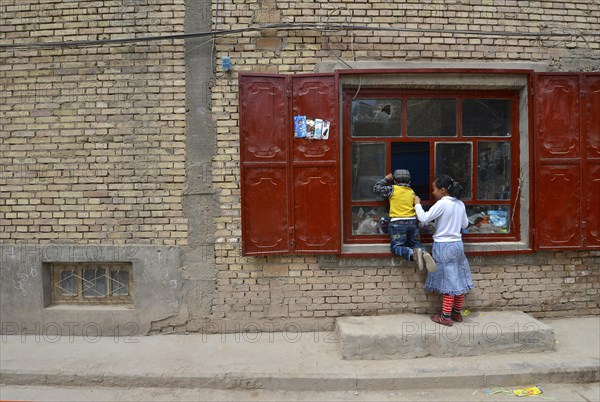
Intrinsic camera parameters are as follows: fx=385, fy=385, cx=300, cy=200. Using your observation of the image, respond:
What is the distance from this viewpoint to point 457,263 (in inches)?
169

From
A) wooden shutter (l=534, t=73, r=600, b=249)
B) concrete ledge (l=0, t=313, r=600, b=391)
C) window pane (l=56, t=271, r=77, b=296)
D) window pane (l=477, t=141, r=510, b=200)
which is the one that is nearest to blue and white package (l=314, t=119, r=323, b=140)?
window pane (l=477, t=141, r=510, b=200)

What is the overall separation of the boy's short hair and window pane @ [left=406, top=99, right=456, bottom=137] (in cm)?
51

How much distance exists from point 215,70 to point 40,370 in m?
3.62

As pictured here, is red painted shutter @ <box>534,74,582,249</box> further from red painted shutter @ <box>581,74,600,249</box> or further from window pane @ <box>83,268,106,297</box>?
window pane @ <box>83,268,106,297</box>

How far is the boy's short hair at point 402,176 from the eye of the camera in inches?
176

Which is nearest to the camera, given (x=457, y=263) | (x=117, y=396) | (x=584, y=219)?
(x=117, y=396)

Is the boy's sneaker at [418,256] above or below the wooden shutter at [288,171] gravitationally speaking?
below

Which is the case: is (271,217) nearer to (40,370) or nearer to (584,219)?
(40,370)

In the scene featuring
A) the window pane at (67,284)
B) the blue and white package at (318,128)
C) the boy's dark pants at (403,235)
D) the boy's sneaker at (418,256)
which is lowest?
the window pane at (67,284)

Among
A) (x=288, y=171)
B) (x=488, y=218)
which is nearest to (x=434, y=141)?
(x=488, y=218)

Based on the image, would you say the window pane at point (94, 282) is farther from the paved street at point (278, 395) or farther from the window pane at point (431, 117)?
the window pane at point (431, 117)

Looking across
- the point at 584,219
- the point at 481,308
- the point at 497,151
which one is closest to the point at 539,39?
the point at 497,151

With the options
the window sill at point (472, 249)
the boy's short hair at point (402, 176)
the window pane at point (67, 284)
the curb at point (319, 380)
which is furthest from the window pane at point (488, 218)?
the window pane at point (67, 284)

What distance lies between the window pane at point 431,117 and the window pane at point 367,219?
3.33ft
